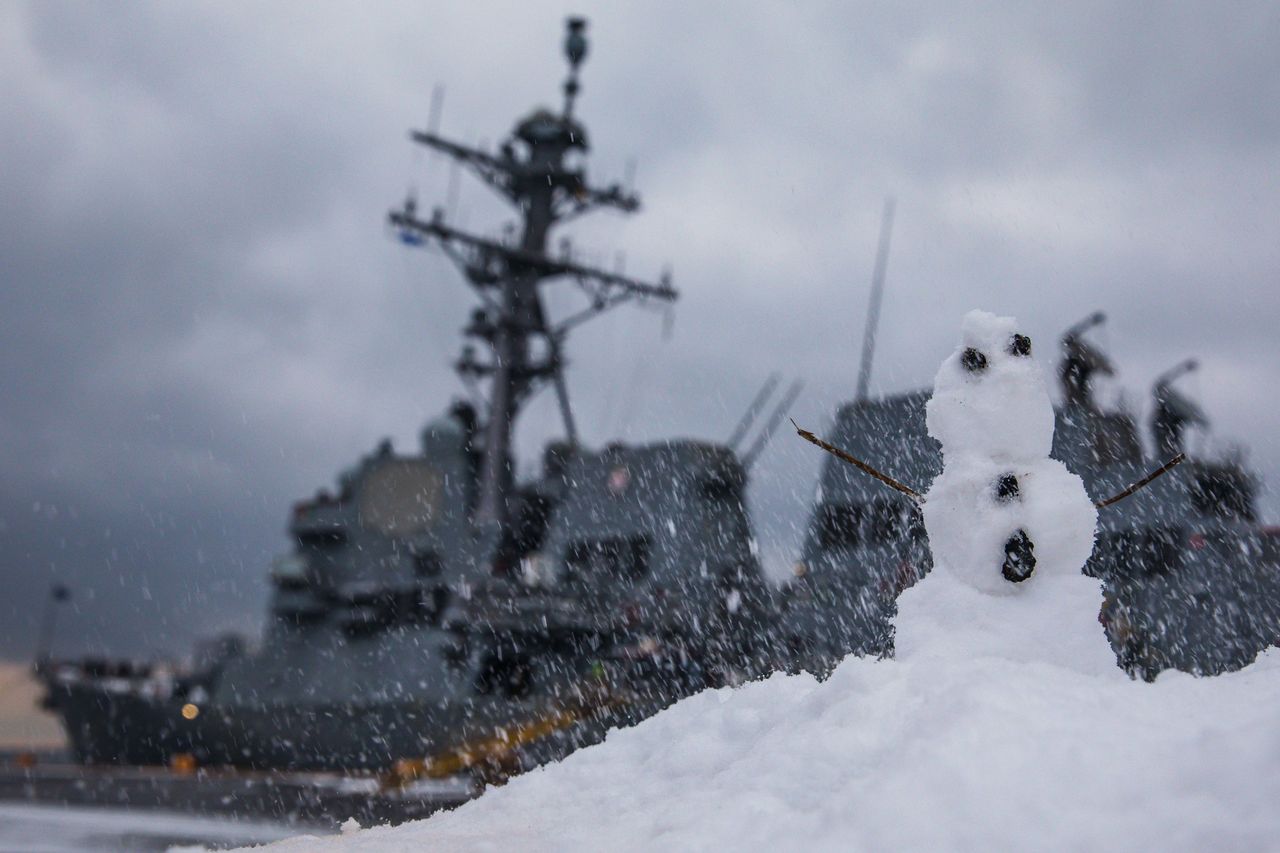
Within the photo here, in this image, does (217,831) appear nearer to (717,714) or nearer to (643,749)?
(643,749)

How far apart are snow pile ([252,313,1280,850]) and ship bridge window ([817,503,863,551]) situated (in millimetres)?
9400

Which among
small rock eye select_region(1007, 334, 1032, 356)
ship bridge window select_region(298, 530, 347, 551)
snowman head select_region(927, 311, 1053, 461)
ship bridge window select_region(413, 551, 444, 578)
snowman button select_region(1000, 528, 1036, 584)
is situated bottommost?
snowman button select_region(1000, 528, 1036, 584)

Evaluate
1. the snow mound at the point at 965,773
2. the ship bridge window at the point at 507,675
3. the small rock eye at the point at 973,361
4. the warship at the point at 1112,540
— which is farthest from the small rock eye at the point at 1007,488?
the ship bridge window at the point at 507,675

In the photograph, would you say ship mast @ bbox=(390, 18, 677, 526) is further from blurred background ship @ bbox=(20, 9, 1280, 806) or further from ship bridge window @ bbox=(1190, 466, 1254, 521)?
ship bridge window @ bbox=(1190, 466, 1254, 521)

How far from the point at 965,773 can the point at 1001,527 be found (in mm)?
1805

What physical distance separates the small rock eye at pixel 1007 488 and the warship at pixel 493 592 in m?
8.63

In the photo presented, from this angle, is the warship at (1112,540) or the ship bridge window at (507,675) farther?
the ship bridge window at (507,675)

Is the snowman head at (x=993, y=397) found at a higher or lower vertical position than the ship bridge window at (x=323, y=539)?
lower

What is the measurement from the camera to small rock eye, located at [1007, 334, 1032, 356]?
17.0 feet

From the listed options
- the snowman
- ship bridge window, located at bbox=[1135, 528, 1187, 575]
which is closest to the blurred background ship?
ship bridge window, located at bbox=[1135, 528, 1187, 575]

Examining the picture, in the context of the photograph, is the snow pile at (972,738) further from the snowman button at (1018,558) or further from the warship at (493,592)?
the warship at (493,592)

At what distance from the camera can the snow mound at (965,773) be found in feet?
9.67

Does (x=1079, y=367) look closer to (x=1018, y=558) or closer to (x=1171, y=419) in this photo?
(x=1171, y=419)

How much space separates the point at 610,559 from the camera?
740 inches
